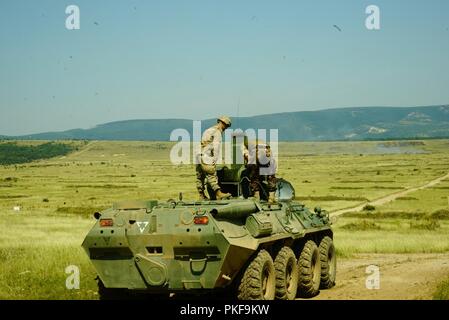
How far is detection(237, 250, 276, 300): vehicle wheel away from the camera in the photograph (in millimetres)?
13438

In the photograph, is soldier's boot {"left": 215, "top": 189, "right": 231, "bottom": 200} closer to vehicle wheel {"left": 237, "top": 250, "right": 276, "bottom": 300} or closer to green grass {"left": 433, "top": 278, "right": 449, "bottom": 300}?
vehicle wheel {"left": 237, "top": 250, "right": 276, "bottom": 300}

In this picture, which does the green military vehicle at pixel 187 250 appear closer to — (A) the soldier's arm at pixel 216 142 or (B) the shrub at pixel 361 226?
(A) the soldier's arm at pixel 216 142

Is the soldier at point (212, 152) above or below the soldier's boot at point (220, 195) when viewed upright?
above

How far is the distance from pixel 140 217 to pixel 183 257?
44.5 inches

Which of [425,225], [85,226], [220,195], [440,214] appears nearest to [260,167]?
[220,195]

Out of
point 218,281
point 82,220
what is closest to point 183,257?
point 218,281

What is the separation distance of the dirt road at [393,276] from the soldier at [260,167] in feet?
8.96

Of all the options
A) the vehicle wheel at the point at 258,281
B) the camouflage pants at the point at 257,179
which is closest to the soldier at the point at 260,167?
the camouflage pants at the point at 257,179

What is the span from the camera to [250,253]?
44.1ft

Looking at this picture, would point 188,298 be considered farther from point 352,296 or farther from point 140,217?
point 352,296

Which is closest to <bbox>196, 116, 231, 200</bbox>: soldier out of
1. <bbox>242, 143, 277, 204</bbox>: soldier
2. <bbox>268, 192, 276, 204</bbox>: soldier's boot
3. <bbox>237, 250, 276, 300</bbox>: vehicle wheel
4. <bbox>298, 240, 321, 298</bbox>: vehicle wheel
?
<bbox>242, 143, 277, 204</bbox>: soldier

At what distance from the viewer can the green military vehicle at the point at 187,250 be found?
13.0 m

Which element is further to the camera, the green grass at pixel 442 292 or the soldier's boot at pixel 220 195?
the soldier's boot at pixel 220 195

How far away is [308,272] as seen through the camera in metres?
16.6
